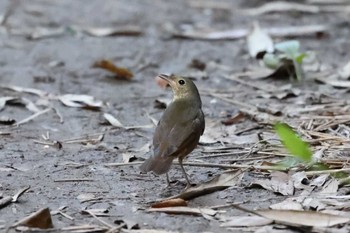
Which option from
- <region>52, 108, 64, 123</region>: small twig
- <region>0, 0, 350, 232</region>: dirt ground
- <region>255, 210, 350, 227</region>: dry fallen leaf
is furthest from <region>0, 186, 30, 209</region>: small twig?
<region>52, 108, 64, 123</region>: small twig

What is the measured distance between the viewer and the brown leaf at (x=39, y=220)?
3104 millimetres

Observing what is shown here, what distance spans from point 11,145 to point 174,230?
1.66 metres

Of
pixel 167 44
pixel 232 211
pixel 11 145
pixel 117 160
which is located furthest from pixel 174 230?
pixel 167 44

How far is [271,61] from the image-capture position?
6.15 m

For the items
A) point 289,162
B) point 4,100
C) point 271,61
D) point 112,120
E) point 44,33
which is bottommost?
point 44,33

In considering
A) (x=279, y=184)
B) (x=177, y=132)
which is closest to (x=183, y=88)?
(x=177, y=132)

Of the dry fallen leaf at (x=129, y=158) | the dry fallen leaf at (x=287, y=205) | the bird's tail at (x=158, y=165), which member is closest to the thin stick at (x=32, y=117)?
the dry fallen leaf at (x=129, y=158)

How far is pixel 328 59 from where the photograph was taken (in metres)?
6.81

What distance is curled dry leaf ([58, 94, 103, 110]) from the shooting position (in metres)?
5.45

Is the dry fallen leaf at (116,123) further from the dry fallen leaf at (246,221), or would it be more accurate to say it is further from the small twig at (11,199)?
the dry fallen leaf at (246,221)

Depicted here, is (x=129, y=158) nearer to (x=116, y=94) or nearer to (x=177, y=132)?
(x=177, y=132)

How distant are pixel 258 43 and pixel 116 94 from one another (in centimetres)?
185

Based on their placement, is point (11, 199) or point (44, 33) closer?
point (11, 199)

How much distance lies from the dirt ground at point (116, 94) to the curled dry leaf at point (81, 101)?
2.2 inches
